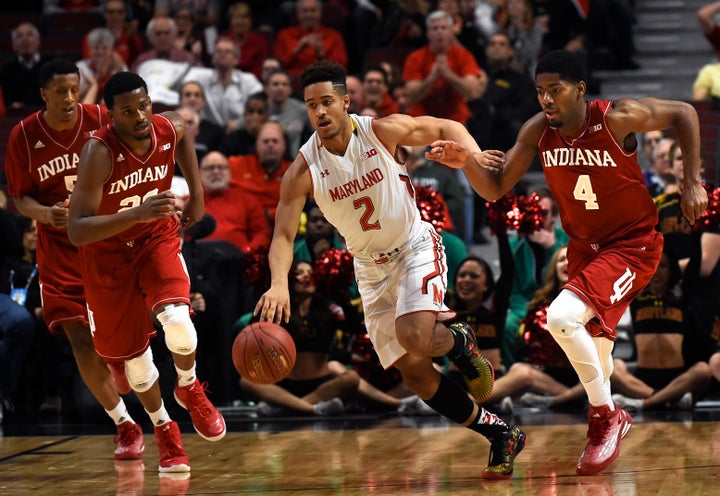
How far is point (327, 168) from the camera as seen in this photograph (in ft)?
20.9

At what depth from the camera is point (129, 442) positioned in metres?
7.33

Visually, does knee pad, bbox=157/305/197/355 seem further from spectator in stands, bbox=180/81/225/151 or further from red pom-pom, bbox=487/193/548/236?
spectator in stands, bbox=180/81/225/151

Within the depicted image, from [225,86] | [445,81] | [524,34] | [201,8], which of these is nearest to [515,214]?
[445,81]

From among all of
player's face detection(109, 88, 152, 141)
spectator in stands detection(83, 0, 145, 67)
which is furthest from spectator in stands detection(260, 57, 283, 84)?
player's face detection(109, 88, 152, 141)

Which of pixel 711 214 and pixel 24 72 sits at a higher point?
pixel 24 72

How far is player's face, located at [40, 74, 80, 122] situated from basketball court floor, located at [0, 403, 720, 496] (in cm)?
206

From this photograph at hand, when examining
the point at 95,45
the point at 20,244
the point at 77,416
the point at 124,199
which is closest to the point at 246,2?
the point at 95,45

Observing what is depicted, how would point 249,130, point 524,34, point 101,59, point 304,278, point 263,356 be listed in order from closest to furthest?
point 263,356
point 304,278
point 249,130
point 524,34
point 101,59

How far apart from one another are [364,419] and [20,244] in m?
2.99

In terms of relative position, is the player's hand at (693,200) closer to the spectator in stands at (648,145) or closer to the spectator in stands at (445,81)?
the spectator in stands at (648,145)

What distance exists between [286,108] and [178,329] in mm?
5319

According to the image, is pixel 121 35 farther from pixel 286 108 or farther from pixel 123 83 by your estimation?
pixel 123 83

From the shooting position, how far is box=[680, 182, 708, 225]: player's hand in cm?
605

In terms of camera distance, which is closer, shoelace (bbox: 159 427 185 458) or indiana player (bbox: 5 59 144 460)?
shoelace (bbox: 159 427 185 458)
